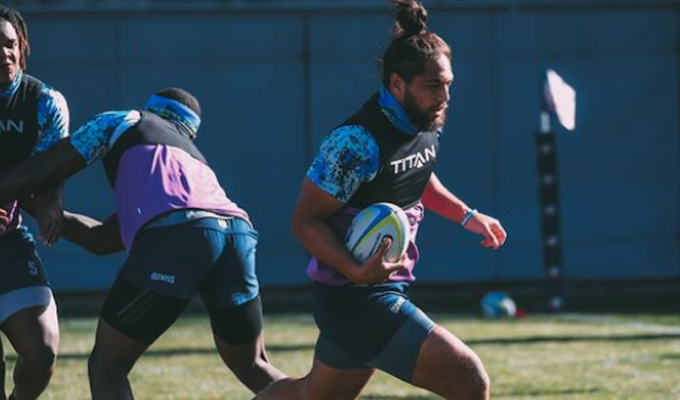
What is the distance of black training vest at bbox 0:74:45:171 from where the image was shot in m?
6.80

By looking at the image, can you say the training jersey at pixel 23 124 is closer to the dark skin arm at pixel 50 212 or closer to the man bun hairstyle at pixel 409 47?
the dark skin arm at pixel 50 212

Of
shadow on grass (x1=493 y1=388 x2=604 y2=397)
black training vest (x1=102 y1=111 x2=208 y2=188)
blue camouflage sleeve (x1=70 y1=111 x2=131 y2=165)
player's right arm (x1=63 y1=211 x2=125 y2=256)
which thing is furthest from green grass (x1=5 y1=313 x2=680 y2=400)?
blue camouflage sleeve (x1=70 y1=111 x2=131 y2=165)

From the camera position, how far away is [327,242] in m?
5.80

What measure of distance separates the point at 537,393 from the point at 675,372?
4.34 feet

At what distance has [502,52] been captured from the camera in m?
17.7

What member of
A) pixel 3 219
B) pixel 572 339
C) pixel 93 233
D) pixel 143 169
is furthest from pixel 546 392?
pixel 3 219

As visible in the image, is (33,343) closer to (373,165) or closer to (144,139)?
(144,139)

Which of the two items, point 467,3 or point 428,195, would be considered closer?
point 428,195

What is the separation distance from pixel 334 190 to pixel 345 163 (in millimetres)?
116

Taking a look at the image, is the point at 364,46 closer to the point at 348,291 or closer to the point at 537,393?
the point at 537,393

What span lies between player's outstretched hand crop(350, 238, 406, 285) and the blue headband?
1.52 metres

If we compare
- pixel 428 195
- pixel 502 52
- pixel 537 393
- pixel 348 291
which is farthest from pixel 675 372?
pixel 502 52

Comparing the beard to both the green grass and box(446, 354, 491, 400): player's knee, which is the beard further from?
the green grass

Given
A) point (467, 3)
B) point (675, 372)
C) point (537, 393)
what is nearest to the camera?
point (537, 393)
